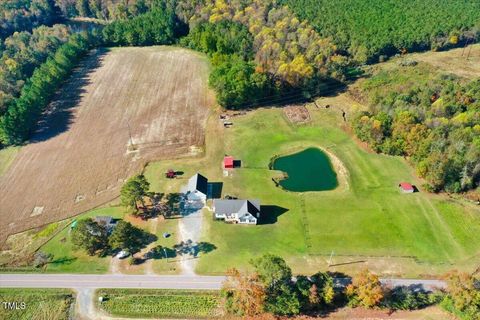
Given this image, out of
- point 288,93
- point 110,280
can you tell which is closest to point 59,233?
point 110,280

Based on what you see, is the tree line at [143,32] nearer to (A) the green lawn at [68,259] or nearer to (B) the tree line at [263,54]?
(B) the tree line at [263,54]

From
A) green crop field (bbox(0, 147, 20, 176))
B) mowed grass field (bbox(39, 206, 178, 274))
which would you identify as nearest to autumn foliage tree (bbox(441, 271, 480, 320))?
mowed grass field (bbox(39, 206, 178, 274))

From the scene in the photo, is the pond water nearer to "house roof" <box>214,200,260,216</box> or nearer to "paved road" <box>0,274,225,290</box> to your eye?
"house roof" <box>214,200,260,216</box>

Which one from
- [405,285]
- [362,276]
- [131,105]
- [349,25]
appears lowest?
[405,285]

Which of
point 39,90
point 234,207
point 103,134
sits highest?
point 39,90

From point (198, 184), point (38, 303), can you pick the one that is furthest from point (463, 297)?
point (38, 303)

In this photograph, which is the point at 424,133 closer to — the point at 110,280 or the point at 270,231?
the point at 270,231

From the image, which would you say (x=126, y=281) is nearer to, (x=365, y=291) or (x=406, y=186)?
(x=365, y=291)
